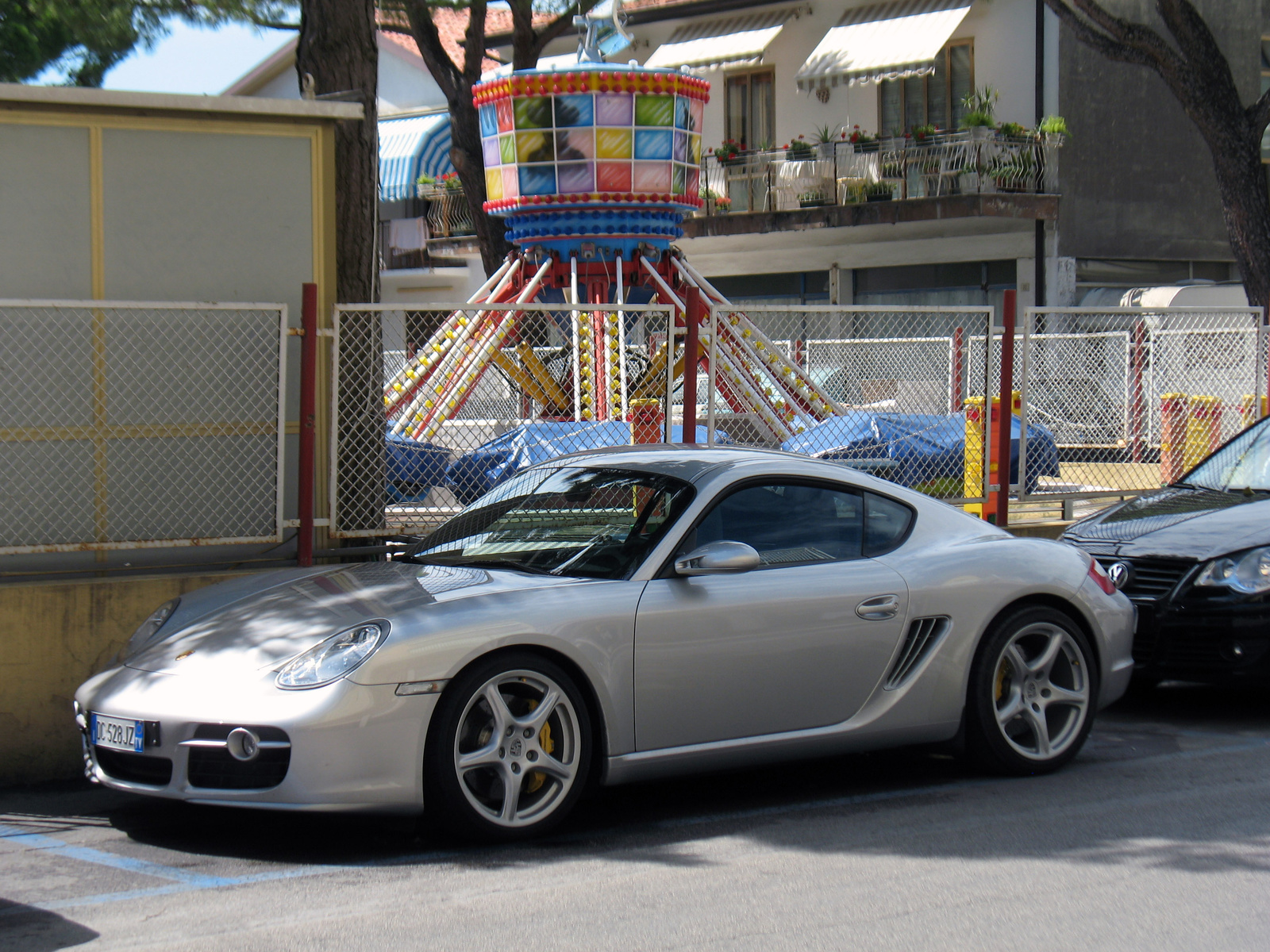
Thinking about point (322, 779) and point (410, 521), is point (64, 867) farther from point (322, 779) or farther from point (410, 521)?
point (410, 521)

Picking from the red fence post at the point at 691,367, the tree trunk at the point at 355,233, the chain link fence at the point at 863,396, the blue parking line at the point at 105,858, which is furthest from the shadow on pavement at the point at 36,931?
the chain link fence at the point at 863,396

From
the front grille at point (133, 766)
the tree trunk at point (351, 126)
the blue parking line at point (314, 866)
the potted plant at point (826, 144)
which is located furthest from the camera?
the potted plant at point (826, 144)

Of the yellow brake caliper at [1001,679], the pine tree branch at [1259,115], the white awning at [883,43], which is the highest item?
the white awning at [883,43]

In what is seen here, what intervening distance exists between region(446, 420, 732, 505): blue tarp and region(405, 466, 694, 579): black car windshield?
1.62 m

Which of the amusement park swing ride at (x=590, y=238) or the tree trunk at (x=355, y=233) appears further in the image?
the amusement park swing ride at (x=590, y=238)

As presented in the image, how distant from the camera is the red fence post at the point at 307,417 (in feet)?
23.9

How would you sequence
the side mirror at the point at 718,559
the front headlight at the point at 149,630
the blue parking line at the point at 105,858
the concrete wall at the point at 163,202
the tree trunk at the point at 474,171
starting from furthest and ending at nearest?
the tree trunk at the point at 474,171, the concrete wall at the point at 163,202, the front headlight at the point at 149,630, the side mirror at the point at 718,559, the blue parking line at the point at 105,858

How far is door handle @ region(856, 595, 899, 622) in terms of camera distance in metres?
5.64

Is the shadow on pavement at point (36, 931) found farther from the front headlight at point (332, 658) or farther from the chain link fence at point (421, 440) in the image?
the chain link fence at point (421, 440)

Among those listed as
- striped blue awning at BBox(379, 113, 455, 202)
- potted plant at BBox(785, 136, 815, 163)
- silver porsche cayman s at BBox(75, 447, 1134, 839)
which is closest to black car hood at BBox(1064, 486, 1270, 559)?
silver porsche cayman s at BBox(75, 447, 1134, 839)

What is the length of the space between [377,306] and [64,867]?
3559mm

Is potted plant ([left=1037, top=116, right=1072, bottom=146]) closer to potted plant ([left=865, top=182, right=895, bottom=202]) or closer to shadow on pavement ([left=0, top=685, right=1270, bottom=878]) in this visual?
potted plant ([left=865, top=182, right=895, bottom=202])

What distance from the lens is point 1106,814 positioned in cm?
545

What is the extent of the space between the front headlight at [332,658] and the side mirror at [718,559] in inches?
46.1
